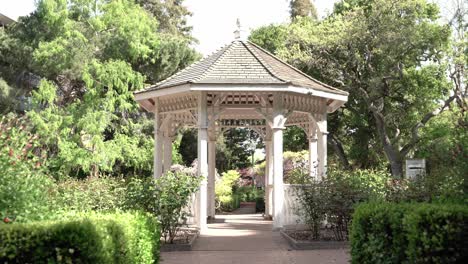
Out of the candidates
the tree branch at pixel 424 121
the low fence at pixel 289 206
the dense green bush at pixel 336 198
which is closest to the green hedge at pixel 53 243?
the dense green bush at pixel 336 198

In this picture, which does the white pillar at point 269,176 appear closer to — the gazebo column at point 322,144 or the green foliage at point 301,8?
the gazebo column at point 322,144

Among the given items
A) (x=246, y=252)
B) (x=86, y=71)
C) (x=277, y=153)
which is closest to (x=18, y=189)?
(x=246, y=252)

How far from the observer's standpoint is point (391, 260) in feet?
25.5

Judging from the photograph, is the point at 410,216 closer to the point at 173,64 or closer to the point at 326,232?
the point at 326,232

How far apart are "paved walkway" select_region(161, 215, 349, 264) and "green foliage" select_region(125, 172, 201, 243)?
773mm

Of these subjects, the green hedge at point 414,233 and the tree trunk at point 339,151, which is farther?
the tree trunk at point 339,151

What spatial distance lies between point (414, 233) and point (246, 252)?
5835 millimetres

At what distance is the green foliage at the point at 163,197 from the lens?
1248cm

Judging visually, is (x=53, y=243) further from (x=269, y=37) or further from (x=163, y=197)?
(x=269, y=37)

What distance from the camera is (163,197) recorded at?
12.5 metres

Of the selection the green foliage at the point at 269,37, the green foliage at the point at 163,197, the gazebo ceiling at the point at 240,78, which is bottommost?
the green foliage at the point at 163,197

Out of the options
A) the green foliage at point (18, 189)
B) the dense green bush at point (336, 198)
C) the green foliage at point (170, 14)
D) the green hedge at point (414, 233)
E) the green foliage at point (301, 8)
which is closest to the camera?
the green hedge at point (414, 233)

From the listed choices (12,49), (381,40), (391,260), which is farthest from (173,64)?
(391,260)

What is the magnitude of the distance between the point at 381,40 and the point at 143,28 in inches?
424
